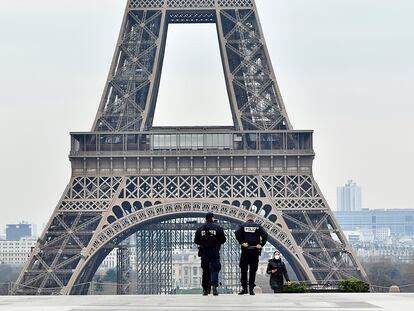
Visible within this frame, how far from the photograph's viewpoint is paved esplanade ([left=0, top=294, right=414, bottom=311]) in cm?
2427

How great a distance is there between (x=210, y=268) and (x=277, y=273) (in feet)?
18.1

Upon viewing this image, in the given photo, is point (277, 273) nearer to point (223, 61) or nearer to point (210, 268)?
point (210, 268)

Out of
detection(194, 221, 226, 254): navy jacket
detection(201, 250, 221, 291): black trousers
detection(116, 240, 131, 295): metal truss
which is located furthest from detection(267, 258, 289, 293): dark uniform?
detection(116, 240, 131, 295): metal truss

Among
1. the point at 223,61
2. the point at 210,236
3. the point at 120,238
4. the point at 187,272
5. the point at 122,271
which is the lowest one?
the point at 187,272

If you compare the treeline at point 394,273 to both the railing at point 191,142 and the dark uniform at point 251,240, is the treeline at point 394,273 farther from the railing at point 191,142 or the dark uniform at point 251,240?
the dark uniform at point 251,240

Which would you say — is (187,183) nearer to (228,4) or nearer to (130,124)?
(130,124)

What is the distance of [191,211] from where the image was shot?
71.4 m

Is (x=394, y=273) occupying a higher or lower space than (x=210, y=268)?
lower

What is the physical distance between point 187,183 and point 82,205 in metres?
5.69

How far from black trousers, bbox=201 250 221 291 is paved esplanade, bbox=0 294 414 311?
4.63 feet

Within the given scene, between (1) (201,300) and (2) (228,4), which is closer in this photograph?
(1) (201,300)

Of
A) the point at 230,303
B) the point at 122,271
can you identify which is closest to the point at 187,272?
the point at 122,271

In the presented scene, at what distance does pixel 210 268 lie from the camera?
30.8 meters

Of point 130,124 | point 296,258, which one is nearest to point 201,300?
point 296,258
